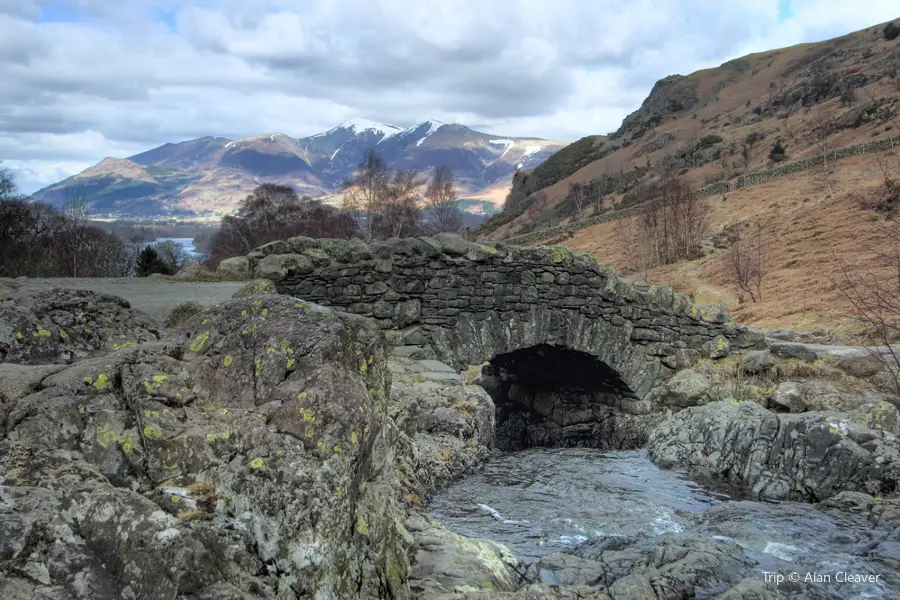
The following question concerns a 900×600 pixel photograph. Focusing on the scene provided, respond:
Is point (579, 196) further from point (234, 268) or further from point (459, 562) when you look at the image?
point (459, 562)

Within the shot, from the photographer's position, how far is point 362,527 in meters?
3.35

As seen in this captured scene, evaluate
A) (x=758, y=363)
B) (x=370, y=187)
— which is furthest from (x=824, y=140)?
(x=758, y=363)

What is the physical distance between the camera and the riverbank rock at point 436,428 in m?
7.18

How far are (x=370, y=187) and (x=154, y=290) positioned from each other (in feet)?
120

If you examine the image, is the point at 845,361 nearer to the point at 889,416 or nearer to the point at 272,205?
the point at 889,416

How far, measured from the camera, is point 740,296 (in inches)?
981

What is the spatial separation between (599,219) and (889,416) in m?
49.0

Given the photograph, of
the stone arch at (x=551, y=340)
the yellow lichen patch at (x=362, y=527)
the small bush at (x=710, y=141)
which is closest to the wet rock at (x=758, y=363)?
the stone arch at (x=551, y=340)

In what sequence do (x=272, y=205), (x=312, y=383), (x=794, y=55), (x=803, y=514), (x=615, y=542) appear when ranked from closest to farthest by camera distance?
(x=312, y=383) → (x=615, y=542) → (x=803, y=514) → (x=272, y=205) → (x=794, y=55)

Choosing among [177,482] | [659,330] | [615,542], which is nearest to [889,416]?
[659,330]

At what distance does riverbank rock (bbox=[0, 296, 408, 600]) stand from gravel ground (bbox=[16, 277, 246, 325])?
3.85 meters

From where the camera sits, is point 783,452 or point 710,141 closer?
point 783,452

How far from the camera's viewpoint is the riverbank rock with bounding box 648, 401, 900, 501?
7427 mm

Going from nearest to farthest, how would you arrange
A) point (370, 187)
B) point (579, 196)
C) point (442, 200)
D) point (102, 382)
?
point (102, 382) → point (370, 187) → point (442, 200) → point (579, 196)
